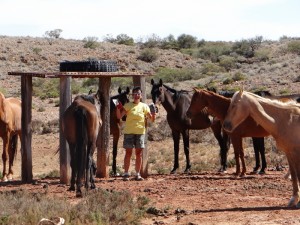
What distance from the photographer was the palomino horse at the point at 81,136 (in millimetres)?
12031

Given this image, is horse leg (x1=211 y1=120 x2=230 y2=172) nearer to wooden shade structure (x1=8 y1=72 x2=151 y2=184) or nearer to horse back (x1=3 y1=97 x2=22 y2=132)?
wooden shade structure (x1=8 y1=72 x2=151 y2=184)

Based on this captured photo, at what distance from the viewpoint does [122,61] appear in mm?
56031

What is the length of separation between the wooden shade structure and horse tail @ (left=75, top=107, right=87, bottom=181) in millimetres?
1803

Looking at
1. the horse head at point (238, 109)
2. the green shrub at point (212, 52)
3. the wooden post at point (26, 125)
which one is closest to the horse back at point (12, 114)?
the wooden post at point (26, 125)

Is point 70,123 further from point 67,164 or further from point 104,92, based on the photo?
point 104,92

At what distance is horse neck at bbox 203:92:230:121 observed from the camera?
15.1 metres

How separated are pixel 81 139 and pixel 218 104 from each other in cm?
420

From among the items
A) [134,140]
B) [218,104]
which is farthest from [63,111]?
[218,104]

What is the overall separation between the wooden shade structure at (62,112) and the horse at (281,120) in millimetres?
3789

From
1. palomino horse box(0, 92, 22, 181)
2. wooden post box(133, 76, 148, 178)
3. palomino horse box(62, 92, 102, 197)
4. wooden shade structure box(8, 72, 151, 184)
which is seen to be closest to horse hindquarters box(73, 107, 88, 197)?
palomino horse box(62, 92, 102, 197)

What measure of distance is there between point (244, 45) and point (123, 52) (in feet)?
37.9

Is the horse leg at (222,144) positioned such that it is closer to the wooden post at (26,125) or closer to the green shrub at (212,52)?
the wooden post at (26,125)

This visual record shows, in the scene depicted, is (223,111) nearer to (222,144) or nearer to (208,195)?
(222,144)

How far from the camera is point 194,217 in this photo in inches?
408
